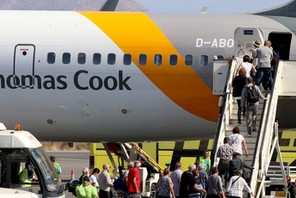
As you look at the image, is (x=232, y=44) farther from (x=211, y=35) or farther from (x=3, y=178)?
(x=3, y=178)

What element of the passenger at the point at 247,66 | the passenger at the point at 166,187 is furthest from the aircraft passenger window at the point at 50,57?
the passenger at the point at 247,66

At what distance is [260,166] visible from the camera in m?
28.7

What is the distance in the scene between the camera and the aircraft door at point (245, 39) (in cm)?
3231

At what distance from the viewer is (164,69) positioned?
32969mm

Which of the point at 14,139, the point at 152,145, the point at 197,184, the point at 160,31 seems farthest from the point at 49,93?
the point at 152,145

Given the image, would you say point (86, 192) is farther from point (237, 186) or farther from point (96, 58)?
point (96, 58)

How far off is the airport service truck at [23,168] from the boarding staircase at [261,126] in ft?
17.4

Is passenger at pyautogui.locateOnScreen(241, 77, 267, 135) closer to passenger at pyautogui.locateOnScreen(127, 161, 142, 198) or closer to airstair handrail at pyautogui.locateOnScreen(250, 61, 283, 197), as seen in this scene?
airstair handrail at pyautogui.locateOnScreen(250, 61, 283, 197)

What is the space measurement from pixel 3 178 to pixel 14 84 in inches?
359

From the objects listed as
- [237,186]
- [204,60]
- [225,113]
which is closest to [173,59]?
[204,60]

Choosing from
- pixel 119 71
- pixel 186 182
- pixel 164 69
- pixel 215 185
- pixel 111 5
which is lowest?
pixel 186 182

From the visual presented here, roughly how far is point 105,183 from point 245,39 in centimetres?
567

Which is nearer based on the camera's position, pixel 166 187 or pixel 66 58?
pixel 166 187

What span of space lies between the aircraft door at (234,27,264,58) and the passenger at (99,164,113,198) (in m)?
4.89
